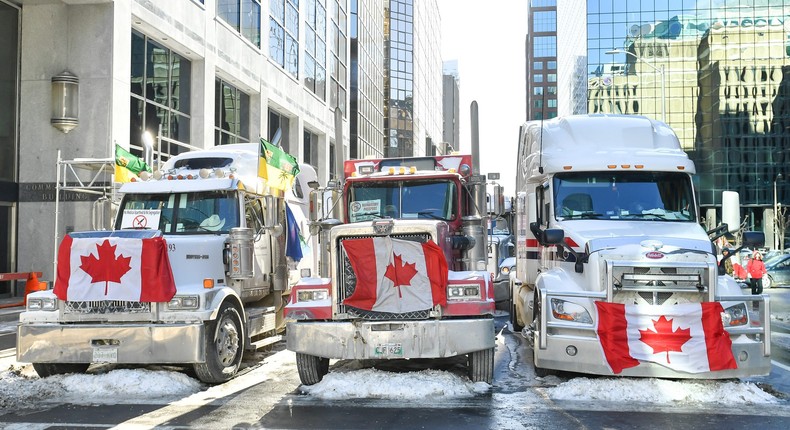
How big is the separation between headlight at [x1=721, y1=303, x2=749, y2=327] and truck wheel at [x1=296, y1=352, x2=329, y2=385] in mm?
4678

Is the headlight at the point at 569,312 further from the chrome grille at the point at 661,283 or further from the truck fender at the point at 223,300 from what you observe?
the truck fender at the point at 223,300

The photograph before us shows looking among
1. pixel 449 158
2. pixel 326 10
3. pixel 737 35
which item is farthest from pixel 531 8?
pixel 449 158

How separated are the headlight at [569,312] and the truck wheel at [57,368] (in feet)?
20.2

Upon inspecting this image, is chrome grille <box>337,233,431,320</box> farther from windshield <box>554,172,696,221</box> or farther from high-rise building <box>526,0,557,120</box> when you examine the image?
high-rise building <box>526,0,557,120</box>

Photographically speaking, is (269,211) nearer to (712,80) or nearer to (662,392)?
(662,392)

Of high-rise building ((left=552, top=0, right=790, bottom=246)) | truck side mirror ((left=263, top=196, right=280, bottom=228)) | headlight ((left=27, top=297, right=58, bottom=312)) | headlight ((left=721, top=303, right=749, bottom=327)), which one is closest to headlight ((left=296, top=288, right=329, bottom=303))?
truck side mirror ((left=263, top=196, right=280, bottom=228))

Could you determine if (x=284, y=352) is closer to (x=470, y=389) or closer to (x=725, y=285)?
(x=470, y=389)

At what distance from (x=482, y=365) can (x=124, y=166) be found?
7.58 metres

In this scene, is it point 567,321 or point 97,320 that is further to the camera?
point 97,320

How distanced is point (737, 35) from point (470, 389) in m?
76.0

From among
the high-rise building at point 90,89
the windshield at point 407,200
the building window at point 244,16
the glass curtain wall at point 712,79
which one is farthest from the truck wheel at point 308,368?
the glass curtain wall at point 712,79

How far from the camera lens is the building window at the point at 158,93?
23047mm

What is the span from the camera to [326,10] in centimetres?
4619

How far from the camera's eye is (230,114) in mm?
30859
